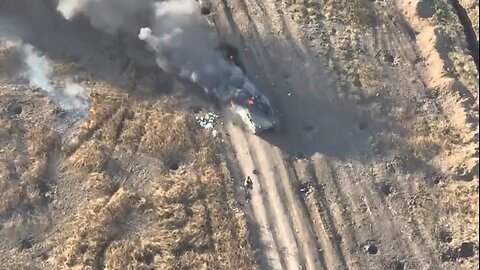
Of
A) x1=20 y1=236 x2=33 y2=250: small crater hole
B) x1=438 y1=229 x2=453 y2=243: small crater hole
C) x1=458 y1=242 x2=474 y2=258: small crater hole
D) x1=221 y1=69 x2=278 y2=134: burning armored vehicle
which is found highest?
x1=221 y1=69 x2=278 y2=134: burning armored vehicle

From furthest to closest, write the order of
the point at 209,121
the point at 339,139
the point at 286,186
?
the point at 209,121 → the point at 339,139 → the point at 286,186

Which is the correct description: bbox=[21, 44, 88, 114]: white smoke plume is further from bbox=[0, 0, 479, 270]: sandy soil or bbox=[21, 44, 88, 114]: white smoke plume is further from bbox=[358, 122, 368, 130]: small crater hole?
bbox=[358, 122, 368, 130]: small crater hole

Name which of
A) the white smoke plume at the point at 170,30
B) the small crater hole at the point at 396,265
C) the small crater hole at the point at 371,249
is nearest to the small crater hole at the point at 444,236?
the small crater hole at the point at 396,265

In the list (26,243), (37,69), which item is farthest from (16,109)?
(26,243)

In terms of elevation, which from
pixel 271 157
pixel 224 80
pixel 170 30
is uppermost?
pixel 170 30

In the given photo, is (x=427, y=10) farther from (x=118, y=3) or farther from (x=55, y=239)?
(x=55, y=239)

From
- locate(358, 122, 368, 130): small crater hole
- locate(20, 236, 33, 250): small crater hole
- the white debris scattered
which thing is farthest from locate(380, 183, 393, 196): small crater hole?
locate(20, 236, 33, 250): small crater hole

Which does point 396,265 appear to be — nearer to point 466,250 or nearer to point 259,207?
point 466,250
